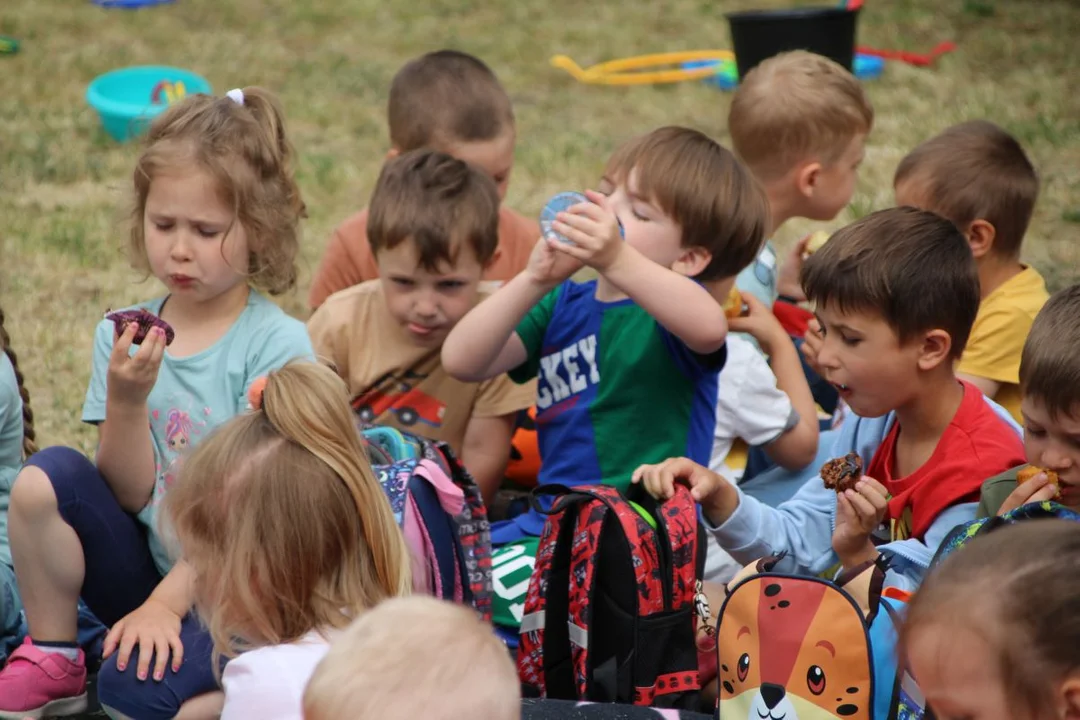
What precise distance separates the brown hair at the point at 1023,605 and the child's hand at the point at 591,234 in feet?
3.98

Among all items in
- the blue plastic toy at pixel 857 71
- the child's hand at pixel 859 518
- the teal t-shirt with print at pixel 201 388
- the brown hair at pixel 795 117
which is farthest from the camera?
the blue plastic toy at pixel 857 71

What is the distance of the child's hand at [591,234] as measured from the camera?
2777 millimetres

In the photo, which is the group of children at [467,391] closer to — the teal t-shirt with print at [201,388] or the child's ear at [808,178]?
the teal t-shirt with print at [201,388]

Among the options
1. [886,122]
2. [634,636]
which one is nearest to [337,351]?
[634,636]

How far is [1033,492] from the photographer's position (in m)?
2.30

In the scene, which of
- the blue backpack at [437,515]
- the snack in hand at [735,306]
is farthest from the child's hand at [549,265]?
the snack in hand at [735,306]

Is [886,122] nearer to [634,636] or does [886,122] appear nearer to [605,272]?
[605,272]

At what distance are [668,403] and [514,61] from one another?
542 cm

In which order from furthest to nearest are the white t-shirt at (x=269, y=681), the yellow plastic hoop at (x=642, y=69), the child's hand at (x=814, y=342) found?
1. the yellow plastic hoop at (x=642, y=69)
2. the child's hand at (x=814, y=342)
3. the white t-shirt at (x=269, y=681)

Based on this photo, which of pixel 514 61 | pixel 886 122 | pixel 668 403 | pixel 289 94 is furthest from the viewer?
pixel 514 61

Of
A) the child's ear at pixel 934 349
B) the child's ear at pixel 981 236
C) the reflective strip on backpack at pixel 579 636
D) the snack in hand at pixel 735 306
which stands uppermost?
the child's ear at pixel 934 349

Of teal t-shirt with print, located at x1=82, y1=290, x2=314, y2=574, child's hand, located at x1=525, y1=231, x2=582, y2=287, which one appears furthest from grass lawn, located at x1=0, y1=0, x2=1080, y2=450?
child's hand, located at x1=525, y1=231, x2=582, y2=287

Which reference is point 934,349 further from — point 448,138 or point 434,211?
point 448,138

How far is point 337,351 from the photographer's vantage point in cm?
352
